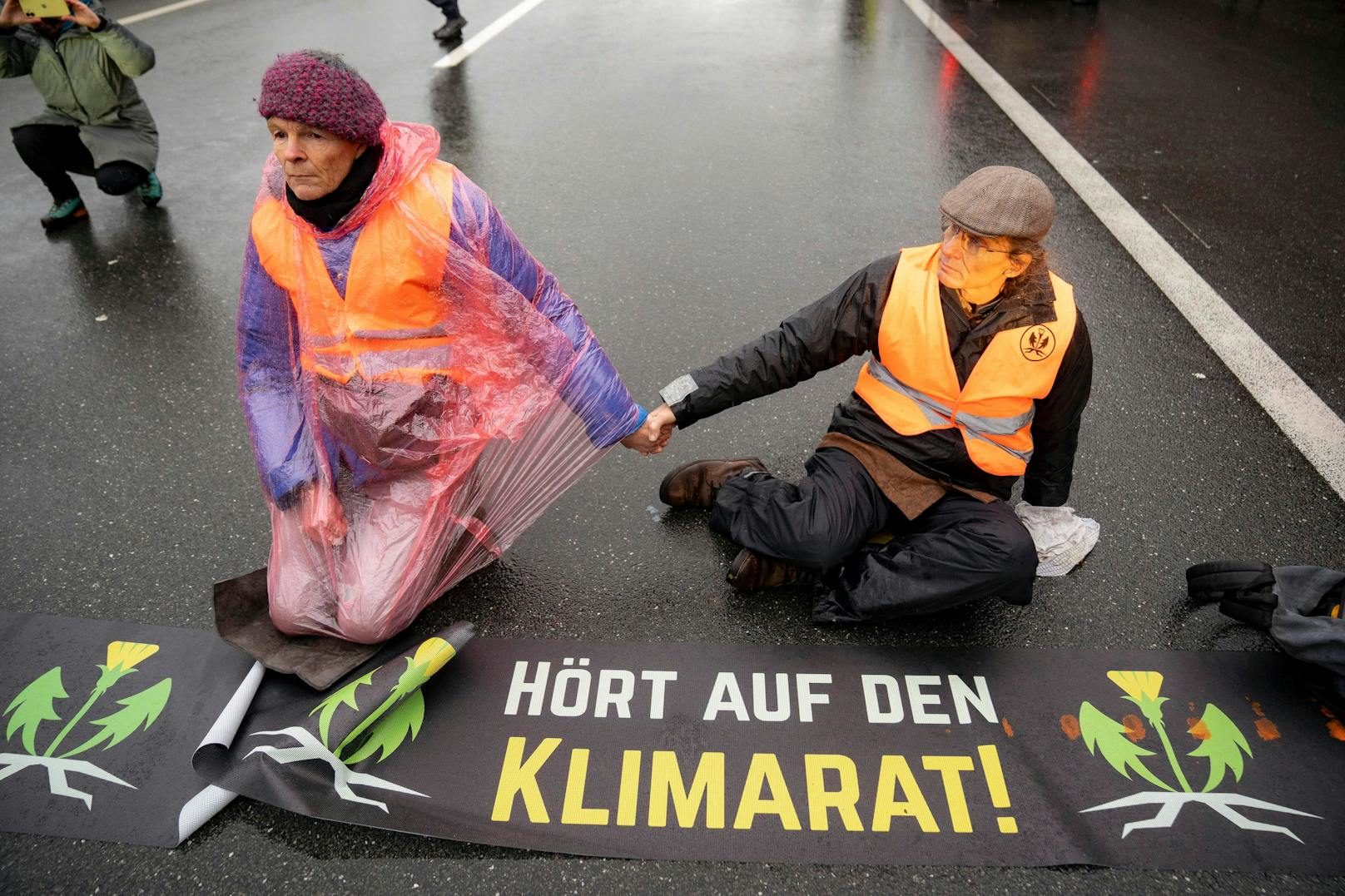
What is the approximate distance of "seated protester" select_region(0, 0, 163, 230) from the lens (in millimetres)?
4484

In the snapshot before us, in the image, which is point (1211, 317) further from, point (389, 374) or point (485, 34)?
point (485, 34)

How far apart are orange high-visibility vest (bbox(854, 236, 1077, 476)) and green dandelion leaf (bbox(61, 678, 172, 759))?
204 centimetres

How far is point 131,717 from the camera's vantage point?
2.47 metres

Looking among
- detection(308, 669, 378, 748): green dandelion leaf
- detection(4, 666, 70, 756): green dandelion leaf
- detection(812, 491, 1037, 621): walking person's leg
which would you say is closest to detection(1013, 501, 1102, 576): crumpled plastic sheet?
detection(812, 491, 1037, 621): walking person's leg

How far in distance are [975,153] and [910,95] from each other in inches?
42.6

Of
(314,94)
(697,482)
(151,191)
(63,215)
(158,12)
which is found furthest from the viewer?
(158,12)

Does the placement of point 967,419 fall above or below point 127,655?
above

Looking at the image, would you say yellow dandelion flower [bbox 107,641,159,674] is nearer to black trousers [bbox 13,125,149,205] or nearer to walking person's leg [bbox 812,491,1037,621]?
walking person's leg [bbox 812,491,1037,621]

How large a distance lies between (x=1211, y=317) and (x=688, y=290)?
2.14 m

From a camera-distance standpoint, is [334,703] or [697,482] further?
[697,482]

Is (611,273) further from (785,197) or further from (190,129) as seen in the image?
(190,129)

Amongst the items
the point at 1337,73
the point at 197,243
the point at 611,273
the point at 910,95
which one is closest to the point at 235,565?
the point at 611,273

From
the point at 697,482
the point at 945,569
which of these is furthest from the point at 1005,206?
the point at 697,482

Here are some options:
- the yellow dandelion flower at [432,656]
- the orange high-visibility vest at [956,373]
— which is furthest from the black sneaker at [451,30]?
the yellow dandelion flower at [432,656]
